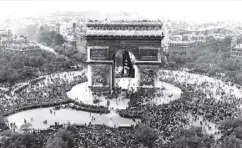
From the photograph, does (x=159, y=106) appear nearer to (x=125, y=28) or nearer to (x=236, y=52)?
(x=125, y=28)

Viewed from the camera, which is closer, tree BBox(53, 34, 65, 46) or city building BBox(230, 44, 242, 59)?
city building BBox(230, 44, 242, 59)

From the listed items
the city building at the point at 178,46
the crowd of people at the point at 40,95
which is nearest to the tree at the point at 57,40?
the city building at the point at 178,46

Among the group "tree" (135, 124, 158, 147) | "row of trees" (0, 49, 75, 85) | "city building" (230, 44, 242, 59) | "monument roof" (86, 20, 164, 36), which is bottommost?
"tree" (135, 124, 158, 147)

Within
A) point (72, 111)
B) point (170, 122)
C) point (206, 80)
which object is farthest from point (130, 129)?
point (206, 80)

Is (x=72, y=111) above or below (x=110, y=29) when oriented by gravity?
below

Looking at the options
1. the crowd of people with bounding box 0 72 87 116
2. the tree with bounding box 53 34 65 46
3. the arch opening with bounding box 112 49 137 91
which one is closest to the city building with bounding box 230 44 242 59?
the arch opening with bounding box 112 49 137 91

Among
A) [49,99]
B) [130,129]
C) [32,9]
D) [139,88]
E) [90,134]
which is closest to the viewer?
A: [90,134]

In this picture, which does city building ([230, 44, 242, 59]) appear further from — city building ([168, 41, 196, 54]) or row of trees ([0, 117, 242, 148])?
row of trees ([0, 117, 242, 148])

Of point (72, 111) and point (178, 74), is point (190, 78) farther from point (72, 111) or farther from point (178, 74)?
point (72, 111)
